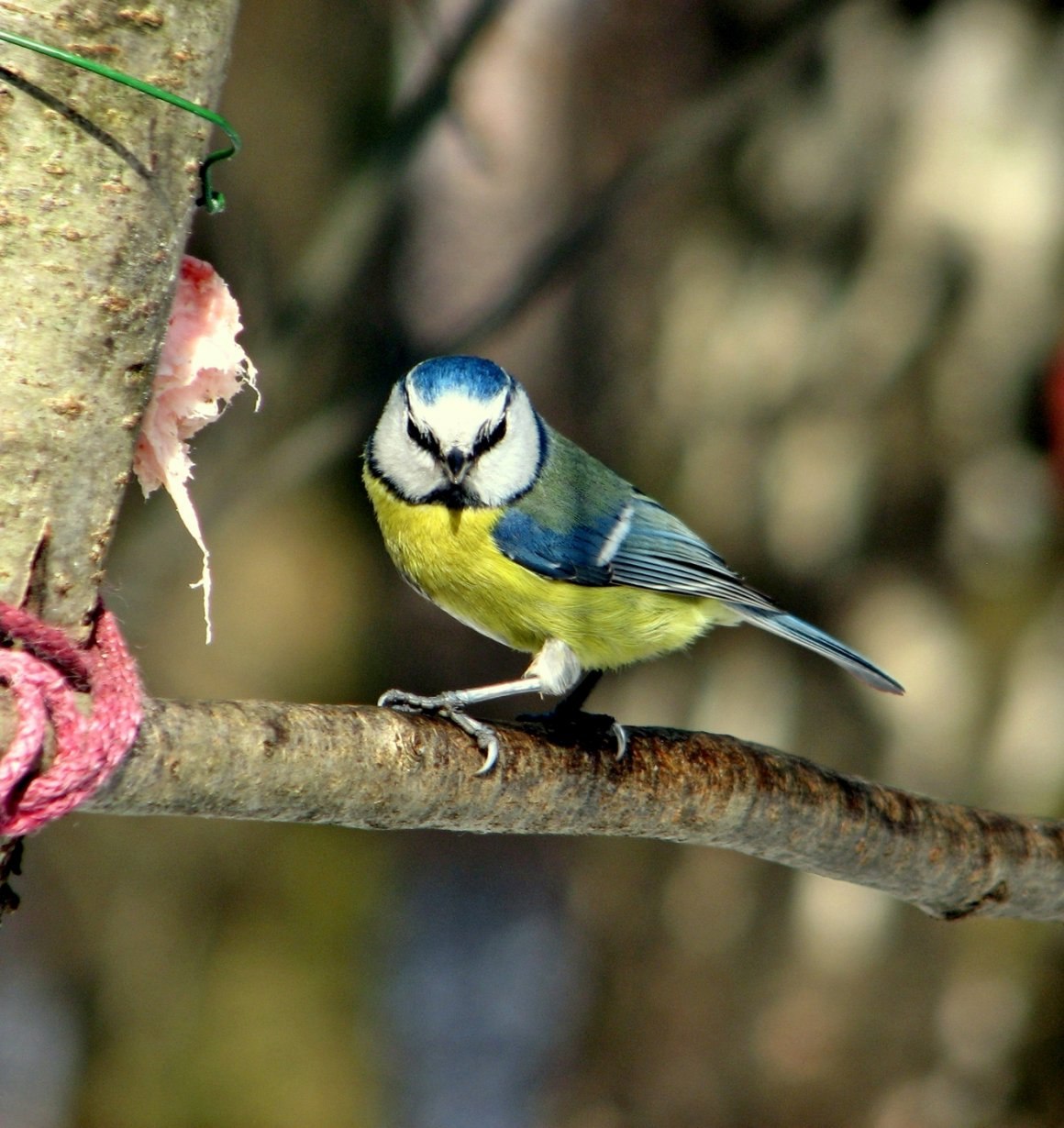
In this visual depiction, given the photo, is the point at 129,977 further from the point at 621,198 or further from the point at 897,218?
the point at 897,218

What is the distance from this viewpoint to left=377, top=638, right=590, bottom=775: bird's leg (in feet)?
5.33

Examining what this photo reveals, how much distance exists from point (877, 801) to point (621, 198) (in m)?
1.32

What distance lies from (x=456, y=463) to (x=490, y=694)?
1.39 ft

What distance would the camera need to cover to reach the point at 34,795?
115 centimetres

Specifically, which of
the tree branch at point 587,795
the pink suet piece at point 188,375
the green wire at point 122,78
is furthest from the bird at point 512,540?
the green wire at point 122,78

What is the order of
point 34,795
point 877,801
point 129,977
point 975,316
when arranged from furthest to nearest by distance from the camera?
point 129,977
point 975,316
point 877,801
point 34,795

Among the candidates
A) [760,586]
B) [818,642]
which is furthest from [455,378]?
[760,586]

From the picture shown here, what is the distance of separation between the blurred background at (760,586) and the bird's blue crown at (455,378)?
3.50 ft

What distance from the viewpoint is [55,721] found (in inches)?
45.8

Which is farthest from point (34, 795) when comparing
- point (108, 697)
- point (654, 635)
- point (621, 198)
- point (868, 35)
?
point (868, 35)

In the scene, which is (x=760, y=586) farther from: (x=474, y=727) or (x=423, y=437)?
(x=474, y=727)

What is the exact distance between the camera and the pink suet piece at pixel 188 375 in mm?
1424

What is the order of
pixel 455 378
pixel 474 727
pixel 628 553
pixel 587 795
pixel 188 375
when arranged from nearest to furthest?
pixel 188 375 → pixel 474 727 → pixel 587 795 → pixel 455 378 → pixel 628 553

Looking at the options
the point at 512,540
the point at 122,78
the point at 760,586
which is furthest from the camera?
the point at 760,586
